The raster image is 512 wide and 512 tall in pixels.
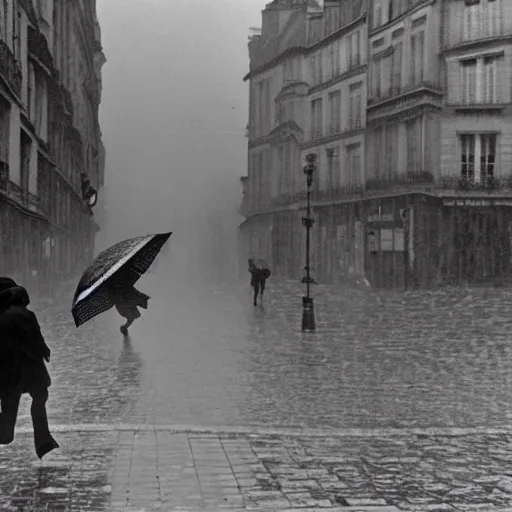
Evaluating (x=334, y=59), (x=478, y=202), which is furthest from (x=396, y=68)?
(x=334, y=59)

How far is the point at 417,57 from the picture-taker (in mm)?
38688

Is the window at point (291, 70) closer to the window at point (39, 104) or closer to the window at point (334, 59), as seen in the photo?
the window at point (334, 59)

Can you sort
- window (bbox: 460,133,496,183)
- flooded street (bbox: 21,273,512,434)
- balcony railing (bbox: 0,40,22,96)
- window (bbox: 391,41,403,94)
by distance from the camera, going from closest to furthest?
flooded street (bbox: 21,273,512,434), balcony railing (bbox: 0,40,22,96), window (bbox: 460,133,496,183), window (bbox: 391,41,403,94)

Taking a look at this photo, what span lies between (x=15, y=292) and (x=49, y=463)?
4.45 feet

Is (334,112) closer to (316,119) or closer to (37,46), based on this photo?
(316,119)

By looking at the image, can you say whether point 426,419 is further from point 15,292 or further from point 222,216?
point 222,216

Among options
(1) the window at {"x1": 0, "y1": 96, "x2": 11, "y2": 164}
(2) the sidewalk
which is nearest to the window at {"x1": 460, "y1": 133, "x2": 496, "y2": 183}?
(1) the window at {"x1": 0, "y1": 96, "x2": 11, "y2": 164}

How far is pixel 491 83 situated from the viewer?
3759 cm

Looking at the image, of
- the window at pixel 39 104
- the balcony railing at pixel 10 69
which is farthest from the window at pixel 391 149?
the balcony railing at pixel 10 69

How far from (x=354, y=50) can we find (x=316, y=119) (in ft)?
19.4

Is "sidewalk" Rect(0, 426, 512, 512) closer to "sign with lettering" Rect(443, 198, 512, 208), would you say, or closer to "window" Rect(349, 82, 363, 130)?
"sign with lettering" Rect(443, 198, 512, 208)

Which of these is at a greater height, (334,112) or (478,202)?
(334,112)

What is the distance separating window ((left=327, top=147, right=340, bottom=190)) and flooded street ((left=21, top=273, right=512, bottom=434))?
73.6 feet

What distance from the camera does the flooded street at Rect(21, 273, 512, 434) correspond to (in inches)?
379
